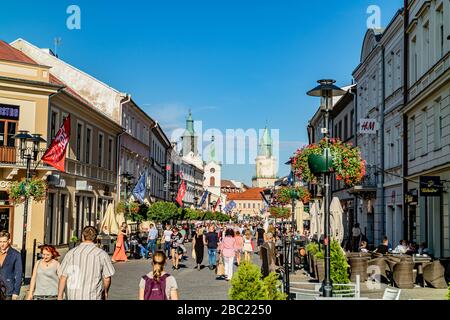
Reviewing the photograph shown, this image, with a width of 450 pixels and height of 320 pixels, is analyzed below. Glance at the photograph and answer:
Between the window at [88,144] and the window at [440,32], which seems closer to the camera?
the window at [440,32]

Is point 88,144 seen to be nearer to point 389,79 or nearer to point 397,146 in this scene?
point 389,79

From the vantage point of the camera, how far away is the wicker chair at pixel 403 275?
590 inches

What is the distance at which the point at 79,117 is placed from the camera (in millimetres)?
32438

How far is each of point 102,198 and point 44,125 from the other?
10.9 m

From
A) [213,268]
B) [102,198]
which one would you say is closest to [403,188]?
[213,268]

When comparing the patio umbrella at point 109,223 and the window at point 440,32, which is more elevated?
the window at point 440,32

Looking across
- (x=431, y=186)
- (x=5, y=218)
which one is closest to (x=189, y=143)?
(x=5, y=218)

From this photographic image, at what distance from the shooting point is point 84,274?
7.39 metres

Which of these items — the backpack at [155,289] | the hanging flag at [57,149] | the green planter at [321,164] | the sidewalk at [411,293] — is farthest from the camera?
→ the hanging flag at [57,149]

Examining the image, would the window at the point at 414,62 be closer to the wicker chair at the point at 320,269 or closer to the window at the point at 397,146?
the window at the point at 397,146

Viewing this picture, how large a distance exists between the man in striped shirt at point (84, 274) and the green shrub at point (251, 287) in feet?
5.16

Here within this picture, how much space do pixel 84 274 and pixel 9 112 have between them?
837 inches

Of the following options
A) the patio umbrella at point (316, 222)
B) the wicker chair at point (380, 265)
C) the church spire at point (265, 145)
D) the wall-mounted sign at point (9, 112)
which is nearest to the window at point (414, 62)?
the patio umbrella at point (316, 222)
